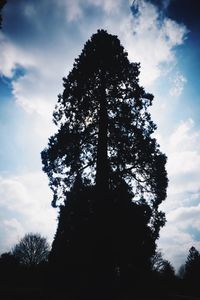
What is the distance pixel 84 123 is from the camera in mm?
13719

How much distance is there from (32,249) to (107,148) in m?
49.9

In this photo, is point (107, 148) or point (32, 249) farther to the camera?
point (32, 249)

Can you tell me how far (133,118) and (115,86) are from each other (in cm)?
232

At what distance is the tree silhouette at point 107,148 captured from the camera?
40.3ft

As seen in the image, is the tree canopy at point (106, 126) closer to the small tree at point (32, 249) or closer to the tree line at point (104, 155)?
the tree line at point (104, 155)

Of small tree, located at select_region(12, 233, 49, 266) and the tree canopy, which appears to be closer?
the tree canopy

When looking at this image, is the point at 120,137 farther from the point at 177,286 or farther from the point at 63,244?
the point at 177,286

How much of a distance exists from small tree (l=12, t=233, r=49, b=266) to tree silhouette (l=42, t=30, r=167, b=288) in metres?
41.9

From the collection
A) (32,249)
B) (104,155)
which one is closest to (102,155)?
(104,155)

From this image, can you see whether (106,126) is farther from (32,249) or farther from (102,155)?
(32,249)

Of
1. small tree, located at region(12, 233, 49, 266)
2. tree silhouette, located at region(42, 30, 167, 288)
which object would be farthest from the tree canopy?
small tree, located at region(12, 233, 49, 266)

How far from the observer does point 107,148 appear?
452 inches

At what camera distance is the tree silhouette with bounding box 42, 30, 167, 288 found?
1227 centimetres

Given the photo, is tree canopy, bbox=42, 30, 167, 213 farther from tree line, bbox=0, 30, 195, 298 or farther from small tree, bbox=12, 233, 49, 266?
small tree, bbox=12, 233, 49, 266
